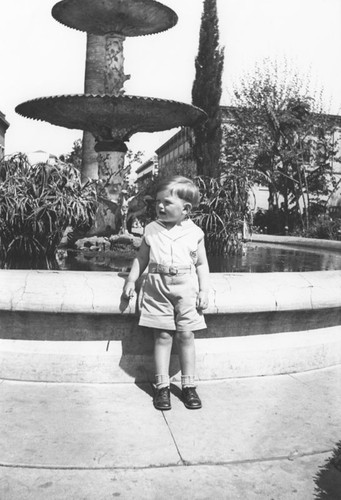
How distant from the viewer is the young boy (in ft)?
10.6

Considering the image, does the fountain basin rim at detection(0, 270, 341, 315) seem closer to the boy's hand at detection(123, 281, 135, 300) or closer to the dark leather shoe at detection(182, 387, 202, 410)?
the boy's hand at detection(123, 281, 135, 300)

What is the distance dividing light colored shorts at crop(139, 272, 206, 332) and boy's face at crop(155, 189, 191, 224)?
36cm

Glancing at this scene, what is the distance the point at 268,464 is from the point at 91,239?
442 cm

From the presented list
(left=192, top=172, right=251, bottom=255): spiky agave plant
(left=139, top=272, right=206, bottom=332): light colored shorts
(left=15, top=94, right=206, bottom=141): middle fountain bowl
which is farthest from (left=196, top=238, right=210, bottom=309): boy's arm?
(left=192, top=172, right=251, bottom=255): spiky agave plant

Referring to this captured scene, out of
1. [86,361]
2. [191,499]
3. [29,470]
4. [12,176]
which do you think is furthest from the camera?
[12,176]

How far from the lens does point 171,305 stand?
3248mm

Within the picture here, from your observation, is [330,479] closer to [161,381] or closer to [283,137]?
[161,381]

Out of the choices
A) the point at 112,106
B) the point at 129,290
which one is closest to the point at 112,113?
the point at 112,106

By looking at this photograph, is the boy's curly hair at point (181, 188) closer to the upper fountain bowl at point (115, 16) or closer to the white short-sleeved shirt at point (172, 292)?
the white short-sleeved shirt at point (172, 292)

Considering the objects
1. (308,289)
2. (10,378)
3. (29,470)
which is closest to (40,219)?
(10,378)

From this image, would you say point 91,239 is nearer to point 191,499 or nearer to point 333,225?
point 191,499

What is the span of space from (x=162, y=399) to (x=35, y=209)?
2636 millimetres

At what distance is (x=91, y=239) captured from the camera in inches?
259

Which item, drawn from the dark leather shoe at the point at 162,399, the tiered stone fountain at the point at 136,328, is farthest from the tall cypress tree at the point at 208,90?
the dark leather shoe at the point at 162,399
